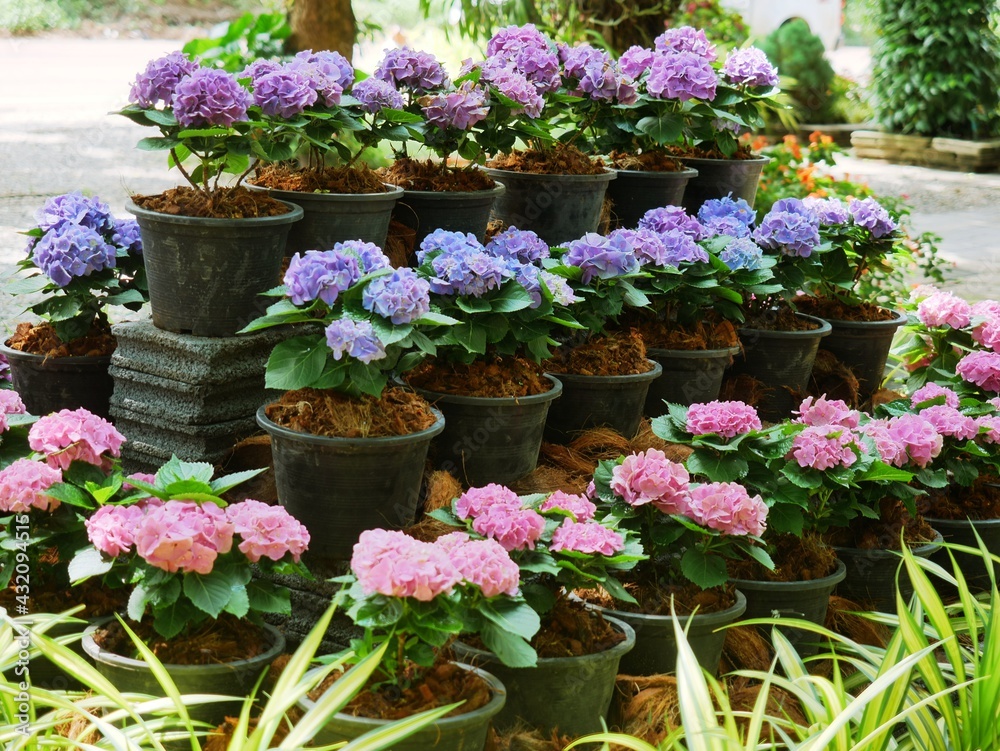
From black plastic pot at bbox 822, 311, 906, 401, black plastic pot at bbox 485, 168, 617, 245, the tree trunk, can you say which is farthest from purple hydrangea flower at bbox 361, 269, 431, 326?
the tree trunk

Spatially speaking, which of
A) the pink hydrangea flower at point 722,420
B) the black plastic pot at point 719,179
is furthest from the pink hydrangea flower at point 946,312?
the pink hydrangea flower at point 722,420

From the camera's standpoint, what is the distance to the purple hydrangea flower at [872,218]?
340 cm

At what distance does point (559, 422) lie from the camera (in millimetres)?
2865

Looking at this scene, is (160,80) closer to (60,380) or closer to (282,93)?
(282,93)

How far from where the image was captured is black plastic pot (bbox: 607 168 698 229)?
11.4ft

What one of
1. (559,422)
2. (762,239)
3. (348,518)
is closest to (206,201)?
(348,518)

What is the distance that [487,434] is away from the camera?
8.25 feet

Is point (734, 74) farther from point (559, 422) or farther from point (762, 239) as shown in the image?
point (559, 422)

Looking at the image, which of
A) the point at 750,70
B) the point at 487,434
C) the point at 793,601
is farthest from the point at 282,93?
the point at 750,70

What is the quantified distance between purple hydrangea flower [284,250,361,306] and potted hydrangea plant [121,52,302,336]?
36 cm

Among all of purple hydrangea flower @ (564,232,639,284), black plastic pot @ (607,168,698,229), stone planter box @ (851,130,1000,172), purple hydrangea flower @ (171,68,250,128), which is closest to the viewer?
purple hydrangea flower @ (171,68,250,128)

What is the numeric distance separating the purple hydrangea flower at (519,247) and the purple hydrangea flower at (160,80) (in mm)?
813

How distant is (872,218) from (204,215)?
200 centimetres

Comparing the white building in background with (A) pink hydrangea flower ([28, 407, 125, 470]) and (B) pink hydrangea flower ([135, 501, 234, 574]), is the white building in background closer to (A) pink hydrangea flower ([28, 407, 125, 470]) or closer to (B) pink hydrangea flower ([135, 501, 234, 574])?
(A) pink hydrangea flower ([28, 407, 125, 470])
